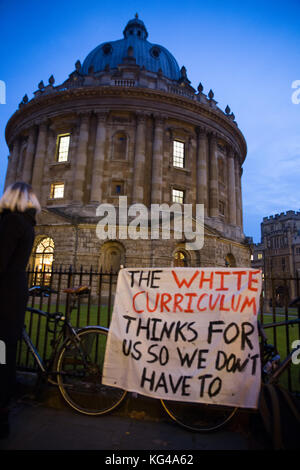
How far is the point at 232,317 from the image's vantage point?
10.7 ft

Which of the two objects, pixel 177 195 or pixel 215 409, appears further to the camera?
pixel 177 195

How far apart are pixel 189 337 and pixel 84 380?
1.58 meters

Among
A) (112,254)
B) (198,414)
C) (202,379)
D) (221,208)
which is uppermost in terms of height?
(221,208)

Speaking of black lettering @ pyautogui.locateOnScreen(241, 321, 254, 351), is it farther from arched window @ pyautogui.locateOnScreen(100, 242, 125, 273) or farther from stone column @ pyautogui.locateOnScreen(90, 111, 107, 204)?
stone column @ pyautogui.locateOnScreen(90, 111, 107, 204)

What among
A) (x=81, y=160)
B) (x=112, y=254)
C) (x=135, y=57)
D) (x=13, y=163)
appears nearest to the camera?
(x=112, y=254)

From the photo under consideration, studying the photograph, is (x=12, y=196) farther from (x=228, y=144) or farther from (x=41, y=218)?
(x=228, y=144)

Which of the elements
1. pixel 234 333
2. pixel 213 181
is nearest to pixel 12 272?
pixel 234 333

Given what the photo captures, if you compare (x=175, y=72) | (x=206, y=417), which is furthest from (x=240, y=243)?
(x=206, y=417)

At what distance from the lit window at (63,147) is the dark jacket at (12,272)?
26573 mm

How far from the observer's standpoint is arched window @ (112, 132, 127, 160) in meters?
26.6

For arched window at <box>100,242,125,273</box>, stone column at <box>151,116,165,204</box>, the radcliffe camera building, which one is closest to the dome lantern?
the radcliffe camera building

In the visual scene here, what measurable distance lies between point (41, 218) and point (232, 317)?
21551 millimetres

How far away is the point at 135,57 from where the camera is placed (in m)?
33.1

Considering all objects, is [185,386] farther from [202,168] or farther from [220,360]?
[202,168]
